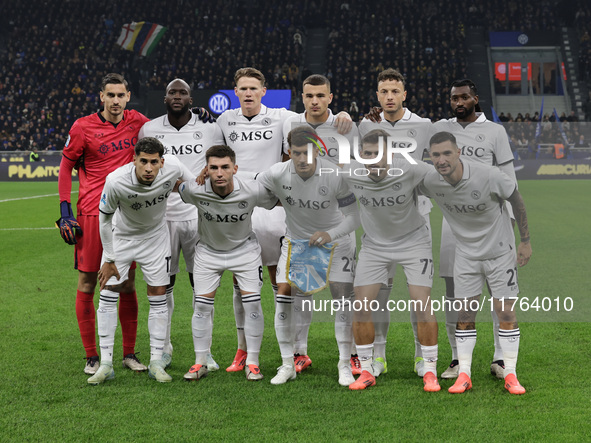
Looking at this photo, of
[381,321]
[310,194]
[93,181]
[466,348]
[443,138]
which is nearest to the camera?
Answer: [443,138]

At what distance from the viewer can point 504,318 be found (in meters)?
4.74

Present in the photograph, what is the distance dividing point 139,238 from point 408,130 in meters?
2.18

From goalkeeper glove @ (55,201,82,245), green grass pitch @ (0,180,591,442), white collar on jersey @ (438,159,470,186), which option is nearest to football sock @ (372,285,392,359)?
green grass pitch @ (0,180,591,442)

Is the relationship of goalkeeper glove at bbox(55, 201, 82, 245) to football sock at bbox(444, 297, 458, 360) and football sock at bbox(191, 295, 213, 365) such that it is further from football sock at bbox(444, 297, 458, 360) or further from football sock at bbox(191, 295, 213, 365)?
football sock at bbox(444, 297, 458, 360)

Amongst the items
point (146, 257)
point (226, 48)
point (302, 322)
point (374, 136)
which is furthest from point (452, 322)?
point (226, 48)

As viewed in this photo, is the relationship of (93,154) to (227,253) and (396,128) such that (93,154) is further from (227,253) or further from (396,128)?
(396,128)

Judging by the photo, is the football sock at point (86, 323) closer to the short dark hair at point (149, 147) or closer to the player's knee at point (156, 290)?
the player's knee at point (156, 290)

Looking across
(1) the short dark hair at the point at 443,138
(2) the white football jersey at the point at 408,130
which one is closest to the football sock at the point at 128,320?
(2) the white football jersey at the point at 408,130

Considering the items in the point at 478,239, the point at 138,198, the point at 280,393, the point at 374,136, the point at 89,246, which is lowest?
the point at 280,393

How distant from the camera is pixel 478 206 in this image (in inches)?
185

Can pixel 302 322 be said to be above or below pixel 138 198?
below

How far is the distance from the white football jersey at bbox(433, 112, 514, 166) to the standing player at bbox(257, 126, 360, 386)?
89 centimetres

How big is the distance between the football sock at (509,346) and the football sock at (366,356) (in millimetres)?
912

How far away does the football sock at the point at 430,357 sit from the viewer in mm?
4801
